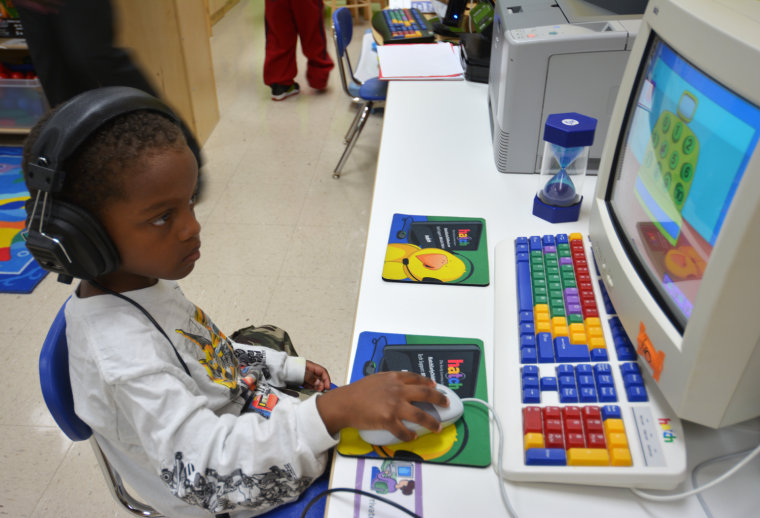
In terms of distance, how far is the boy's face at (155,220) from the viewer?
0.65m

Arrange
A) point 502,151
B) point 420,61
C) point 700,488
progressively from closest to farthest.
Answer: point 700,488
point 502,151
point 420,61

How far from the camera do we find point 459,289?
0.92 m

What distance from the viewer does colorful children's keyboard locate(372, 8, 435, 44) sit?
1.97m

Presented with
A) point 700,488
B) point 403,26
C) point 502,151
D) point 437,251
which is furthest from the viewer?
point 403,26

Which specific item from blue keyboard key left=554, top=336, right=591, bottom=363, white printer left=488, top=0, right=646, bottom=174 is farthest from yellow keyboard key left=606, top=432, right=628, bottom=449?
white printer left=488, top=0, right=646, bottom=174

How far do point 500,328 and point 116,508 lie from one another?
1.08 m

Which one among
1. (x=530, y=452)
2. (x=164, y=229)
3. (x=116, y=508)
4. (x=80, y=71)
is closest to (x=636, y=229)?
(x=530, y=452)

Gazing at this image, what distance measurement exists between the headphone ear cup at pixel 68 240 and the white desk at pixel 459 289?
0.35 m

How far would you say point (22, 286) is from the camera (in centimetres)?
201

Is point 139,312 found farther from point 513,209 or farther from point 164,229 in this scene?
point 513,209

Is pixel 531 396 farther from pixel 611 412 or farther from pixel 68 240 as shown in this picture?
pixel 68 240

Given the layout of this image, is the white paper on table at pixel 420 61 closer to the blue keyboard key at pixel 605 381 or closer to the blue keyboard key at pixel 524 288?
the blue keyboard key at pixel 524 288

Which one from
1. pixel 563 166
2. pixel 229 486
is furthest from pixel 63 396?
pixel 563 166

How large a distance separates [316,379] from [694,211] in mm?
691
